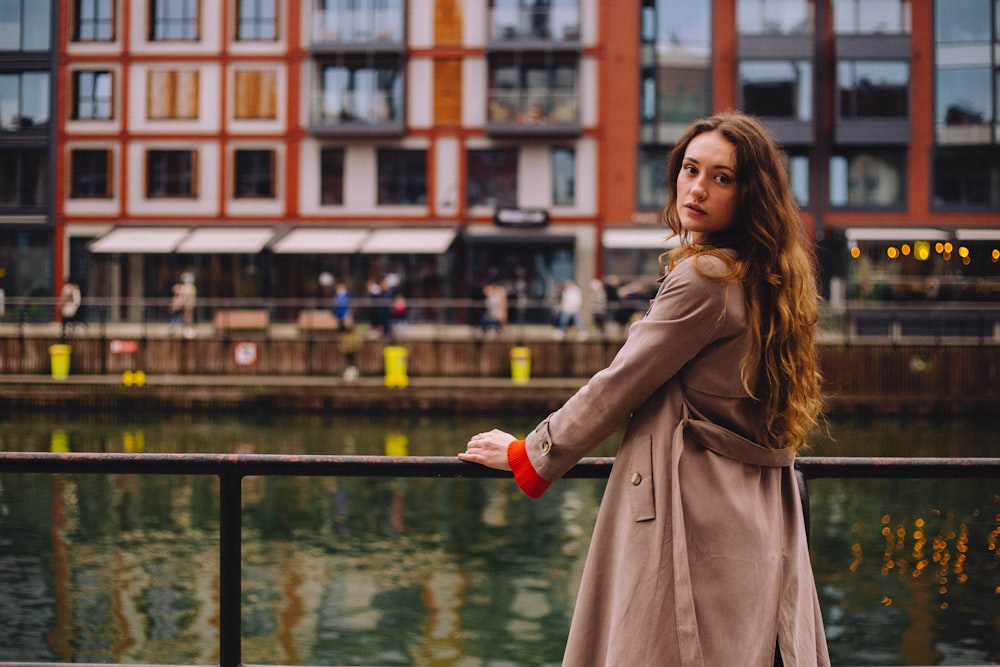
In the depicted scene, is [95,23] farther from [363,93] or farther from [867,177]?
[867,177]

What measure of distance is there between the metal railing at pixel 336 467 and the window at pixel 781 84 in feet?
107

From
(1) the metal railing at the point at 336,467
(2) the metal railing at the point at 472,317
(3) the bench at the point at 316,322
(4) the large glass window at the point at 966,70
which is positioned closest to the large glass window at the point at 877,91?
(4) the large glass window at the point at 966,70

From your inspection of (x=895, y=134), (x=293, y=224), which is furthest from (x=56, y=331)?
(x=895, y=134)

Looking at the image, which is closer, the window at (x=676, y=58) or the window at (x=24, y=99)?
the window at (x=676, y=58)

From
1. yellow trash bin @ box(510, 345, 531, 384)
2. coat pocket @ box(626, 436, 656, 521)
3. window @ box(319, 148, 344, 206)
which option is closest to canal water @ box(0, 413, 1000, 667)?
coat pocket @ box(626, 436, 656, 521)

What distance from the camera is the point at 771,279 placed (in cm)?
197

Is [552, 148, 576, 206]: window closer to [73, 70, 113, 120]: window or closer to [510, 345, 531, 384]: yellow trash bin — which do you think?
[510, 345, 531, 384]: yellow trash bin

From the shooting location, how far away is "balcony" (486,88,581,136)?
34.1 metres

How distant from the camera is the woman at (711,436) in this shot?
193cm

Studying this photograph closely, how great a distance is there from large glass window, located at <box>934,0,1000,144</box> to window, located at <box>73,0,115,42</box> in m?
25.6

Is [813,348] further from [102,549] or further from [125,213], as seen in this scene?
[125,213]

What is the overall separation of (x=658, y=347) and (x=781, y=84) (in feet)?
111

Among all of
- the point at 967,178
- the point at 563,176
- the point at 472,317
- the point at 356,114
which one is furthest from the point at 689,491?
the point at 967,178

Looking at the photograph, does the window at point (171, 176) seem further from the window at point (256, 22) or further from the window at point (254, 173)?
the window at point (256, 22)
